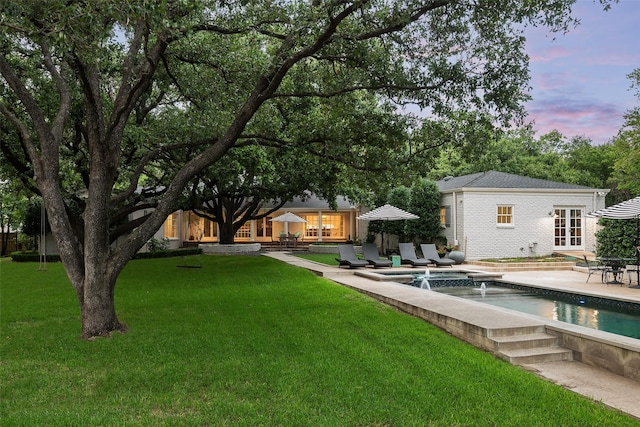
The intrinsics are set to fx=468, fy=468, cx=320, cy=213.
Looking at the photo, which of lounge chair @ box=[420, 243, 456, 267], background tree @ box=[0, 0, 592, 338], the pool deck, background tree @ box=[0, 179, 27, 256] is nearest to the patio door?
the pool deck

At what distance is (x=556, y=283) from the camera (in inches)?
536

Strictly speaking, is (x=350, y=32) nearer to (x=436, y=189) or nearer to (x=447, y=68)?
(x=447, y=68)

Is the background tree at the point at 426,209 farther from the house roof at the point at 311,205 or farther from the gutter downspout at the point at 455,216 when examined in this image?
the house roof at the point at 311,205

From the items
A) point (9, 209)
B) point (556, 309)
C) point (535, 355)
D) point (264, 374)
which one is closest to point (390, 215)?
point (556, 309)

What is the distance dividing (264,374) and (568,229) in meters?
20.7

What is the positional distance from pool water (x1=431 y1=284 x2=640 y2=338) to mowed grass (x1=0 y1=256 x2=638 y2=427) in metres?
3.63

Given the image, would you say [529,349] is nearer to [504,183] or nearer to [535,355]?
[535,355]

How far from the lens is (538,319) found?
7.52 meters

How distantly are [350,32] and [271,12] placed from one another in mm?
1863

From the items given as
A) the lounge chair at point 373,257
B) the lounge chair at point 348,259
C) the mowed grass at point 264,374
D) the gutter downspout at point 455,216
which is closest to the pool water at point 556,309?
the lounge chair at point 373,257

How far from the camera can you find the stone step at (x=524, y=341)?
21.6 feet

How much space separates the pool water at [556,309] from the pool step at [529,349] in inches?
95.3

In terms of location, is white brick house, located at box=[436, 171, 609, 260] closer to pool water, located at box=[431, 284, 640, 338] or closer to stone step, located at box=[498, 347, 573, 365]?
pool water, located at box=[431, 284, 640, 338]

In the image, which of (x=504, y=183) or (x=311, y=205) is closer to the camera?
(x=504, y=183)
